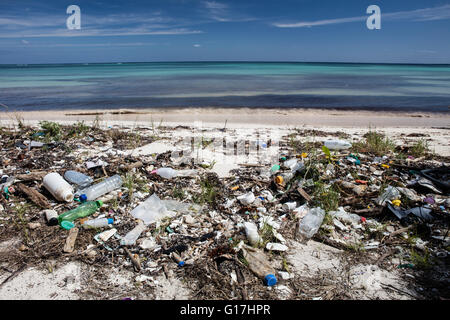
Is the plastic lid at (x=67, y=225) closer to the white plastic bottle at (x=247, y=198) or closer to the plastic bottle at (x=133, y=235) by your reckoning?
the plastic bottle at (x=133, y=235)

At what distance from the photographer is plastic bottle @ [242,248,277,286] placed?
1711 mm

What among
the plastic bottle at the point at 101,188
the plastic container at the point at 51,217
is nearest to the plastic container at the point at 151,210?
the plastic bottle at the point at 101,188

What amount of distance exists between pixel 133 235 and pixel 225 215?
33.9 inches

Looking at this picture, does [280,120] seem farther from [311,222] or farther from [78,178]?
[78,178]

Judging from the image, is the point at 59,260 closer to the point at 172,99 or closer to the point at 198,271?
the point at 198,271

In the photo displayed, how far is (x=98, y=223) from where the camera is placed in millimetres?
2273

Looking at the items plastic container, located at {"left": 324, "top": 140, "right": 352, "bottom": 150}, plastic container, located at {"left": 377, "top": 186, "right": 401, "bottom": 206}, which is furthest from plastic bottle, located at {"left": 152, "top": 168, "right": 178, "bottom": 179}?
plastic container, located at {"left": 324, "top": 140, "right": 352, "bottom": 150}

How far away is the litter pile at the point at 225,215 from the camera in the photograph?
184cm

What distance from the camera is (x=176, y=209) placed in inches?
102

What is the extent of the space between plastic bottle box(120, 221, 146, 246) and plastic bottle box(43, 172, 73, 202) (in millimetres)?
902

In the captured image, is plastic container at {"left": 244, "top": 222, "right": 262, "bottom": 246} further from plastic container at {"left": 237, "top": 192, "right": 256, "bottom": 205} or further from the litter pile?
plastic container at {"left": 237, "top": 192, "right": 256, "bottom": 205}

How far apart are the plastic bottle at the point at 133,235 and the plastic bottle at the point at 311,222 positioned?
55.6 inches
